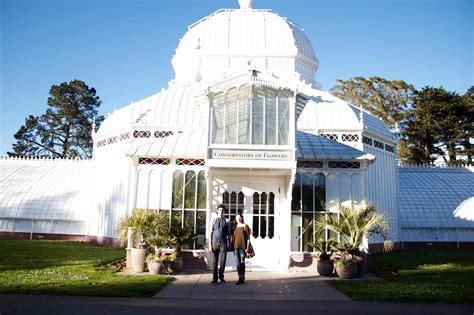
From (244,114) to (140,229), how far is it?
4355 millimetres

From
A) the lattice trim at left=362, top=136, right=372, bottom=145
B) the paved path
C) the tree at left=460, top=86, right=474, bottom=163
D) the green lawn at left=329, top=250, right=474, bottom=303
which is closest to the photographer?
the paved path

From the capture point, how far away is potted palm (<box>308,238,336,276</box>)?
39.1 ft

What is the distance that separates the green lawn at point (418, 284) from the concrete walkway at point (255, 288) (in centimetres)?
58

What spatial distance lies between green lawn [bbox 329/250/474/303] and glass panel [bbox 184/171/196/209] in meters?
4.91

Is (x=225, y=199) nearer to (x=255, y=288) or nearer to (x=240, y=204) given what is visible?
(x=240, y=204)

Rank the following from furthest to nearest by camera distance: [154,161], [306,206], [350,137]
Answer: [350,137], [154,161], [306,206]

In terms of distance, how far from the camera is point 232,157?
38.9ft

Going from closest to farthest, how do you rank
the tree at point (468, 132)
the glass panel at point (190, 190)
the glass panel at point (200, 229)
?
the glass panel at point (200, 229) < the glass panel at point (190, 190) < the tree at point (468, 132)

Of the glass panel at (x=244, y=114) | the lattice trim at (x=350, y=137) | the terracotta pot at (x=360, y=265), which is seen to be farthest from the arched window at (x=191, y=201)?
the lattice trim at (x=350, y=137)

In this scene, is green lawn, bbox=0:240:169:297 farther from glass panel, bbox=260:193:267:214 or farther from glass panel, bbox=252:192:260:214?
glass panel, bbox=260:193:267:214

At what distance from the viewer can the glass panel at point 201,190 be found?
13305mm

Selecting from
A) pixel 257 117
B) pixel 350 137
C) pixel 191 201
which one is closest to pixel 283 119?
pixel 257 117

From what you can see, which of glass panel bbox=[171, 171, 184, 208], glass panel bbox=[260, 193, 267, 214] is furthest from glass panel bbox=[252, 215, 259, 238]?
glass panel bbox=[171, 171, 184, 208]

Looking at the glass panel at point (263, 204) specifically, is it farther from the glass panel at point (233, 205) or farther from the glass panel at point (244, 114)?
the glass panel at point (244, 114)
